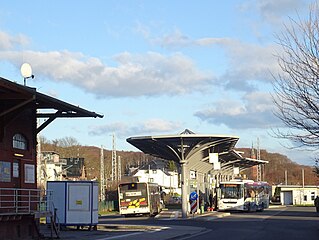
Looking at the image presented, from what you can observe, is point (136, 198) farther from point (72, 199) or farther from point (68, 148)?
point (68, 148)

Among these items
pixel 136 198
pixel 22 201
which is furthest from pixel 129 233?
pixel 136 198

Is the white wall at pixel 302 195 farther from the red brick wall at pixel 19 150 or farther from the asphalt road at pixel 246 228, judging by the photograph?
the red brick wall at pixel 19 150

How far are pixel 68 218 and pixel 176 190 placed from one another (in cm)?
9720

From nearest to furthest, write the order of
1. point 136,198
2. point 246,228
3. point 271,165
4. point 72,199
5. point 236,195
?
point 72,199, point 246,228, point 136,198, point 236,195, point 271,165

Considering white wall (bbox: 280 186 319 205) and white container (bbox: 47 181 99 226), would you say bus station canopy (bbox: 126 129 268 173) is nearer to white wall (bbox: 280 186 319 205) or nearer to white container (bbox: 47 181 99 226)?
white container (bbox: 47 181 99 226)

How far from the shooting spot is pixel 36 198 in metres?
27.6

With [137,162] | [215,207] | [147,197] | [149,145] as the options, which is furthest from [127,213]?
[137,162]

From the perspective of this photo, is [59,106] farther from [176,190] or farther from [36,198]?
[176,190]

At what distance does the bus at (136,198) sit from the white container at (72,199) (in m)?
18.7

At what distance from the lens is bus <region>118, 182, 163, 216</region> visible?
2029 inches

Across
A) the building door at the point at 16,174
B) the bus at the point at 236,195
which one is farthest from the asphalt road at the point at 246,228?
the bus at the point at 236,195

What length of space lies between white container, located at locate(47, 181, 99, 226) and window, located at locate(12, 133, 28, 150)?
5.55 metres

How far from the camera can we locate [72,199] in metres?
32.6

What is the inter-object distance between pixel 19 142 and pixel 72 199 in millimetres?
6704
